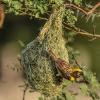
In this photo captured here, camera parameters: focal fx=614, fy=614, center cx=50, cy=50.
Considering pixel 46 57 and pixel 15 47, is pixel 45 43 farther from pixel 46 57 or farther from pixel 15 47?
pixel 15 47

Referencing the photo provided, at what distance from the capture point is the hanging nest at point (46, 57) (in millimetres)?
3250

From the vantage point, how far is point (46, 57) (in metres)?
3.25

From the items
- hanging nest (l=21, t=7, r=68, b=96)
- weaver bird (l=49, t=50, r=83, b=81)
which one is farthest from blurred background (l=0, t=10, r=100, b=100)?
weaver bird (l=49, t=50, r=83, b=81)

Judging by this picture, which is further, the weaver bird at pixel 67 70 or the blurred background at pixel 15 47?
the blurred background at pixel 15 47

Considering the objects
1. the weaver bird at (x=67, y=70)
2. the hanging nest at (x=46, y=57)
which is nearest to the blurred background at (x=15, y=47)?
the hanging nest at (x=46, y=57)

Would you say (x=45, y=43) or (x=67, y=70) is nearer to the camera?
(x=67, y=70)

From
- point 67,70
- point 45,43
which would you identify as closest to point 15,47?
point 45,43

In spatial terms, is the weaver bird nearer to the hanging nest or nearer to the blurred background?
the hanging nest

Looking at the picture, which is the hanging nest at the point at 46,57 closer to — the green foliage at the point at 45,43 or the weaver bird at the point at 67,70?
the green foliage at the point at 45,43

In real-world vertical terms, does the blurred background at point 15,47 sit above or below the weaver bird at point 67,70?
below

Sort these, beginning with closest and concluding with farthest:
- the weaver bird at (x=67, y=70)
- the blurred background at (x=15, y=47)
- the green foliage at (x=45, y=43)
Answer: the weaver bird at (x=67, y=70) < the green foliage at (x=45, y=43) < the blurred background at (x=15, y=47)

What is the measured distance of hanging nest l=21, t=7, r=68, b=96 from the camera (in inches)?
128

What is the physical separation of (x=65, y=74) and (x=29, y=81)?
526mm

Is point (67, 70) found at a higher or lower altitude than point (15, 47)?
higher
